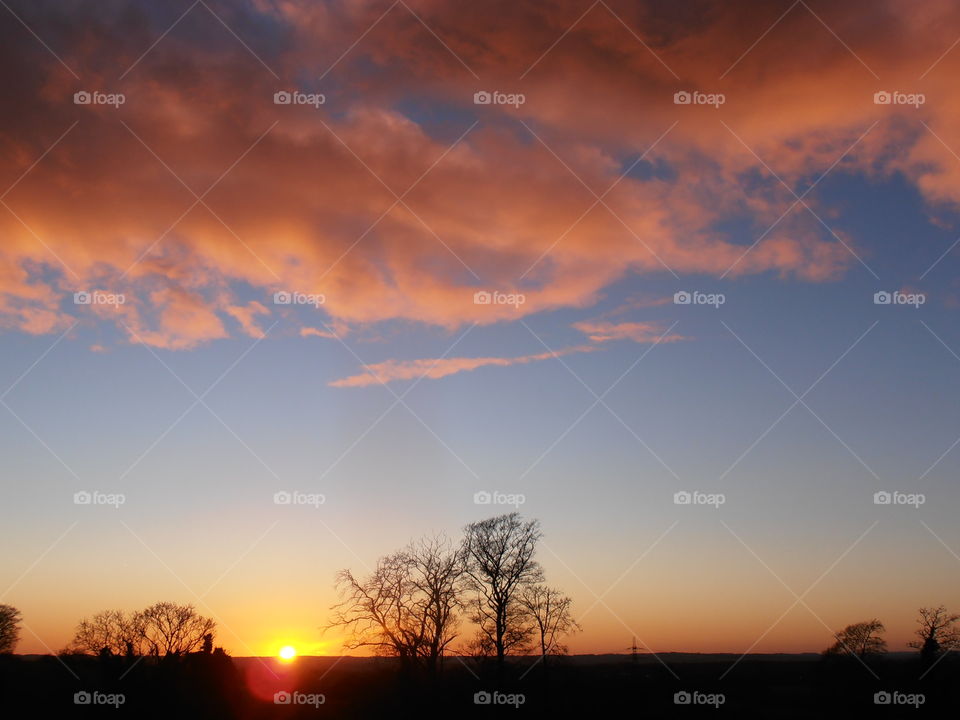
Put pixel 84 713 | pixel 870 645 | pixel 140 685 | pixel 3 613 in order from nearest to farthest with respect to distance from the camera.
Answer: pixel 84 713 < pixel 140 685 < pixel 3 613 < pixel 870 645

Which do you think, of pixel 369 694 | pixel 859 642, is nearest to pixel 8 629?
pixel 369 694

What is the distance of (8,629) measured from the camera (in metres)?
78.8

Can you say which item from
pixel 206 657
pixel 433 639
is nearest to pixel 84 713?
pixel 206 657

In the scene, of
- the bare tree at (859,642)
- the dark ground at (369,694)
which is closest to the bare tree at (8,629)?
the dark ground at (369,694)

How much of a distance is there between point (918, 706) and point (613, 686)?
21700mm

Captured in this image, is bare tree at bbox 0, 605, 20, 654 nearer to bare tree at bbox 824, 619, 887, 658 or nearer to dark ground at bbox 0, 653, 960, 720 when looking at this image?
dark ground at bbox 0, 653, 960, 720

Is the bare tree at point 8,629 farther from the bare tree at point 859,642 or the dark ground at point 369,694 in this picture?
the bare tree at point 859,642

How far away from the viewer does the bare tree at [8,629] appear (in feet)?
253

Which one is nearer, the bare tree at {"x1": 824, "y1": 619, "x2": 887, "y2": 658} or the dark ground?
the dark ground

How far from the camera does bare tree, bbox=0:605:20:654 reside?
253 ft

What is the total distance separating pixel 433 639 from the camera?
4841 cm

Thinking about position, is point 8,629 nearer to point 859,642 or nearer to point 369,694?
point 369,694

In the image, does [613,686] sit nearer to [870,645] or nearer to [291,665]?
[291,665]

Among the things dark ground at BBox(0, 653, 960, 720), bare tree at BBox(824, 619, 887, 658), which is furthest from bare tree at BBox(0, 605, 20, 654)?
bare tree at BBox(824, 619, 887, 658)
